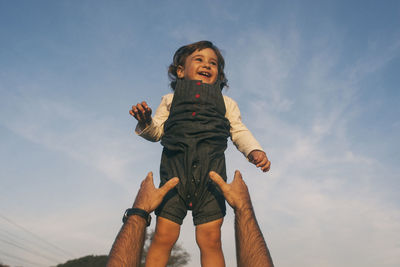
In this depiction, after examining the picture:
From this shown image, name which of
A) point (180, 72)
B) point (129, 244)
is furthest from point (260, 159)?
point (180, 72)

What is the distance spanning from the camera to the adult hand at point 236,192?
245 cm

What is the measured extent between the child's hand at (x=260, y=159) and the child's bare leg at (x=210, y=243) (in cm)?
72

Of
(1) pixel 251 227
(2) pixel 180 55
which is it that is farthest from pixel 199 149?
(2) pixel 180 55

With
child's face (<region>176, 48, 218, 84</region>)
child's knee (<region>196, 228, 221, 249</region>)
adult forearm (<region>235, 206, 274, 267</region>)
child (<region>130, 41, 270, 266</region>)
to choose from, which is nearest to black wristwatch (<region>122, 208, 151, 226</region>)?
child (<region>130, 41, 270, 266</region>)

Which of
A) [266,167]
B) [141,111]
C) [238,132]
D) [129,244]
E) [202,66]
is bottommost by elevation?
[129,244]

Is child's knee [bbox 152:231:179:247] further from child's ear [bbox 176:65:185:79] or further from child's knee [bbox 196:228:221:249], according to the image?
child's ear [bbox 176:65:185:79]

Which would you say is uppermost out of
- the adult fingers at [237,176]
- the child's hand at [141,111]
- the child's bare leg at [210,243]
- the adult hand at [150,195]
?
the child's hand at [141,111]

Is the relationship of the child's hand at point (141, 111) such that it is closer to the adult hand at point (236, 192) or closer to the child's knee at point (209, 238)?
the adult hand at point (236, 192)

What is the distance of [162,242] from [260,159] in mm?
1297

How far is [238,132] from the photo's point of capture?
3.47 m

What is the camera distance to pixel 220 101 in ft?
11.3

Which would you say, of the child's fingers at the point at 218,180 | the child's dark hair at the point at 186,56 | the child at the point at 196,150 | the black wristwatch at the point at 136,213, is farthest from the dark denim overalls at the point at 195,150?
the child's dark hair at the point at 186,56

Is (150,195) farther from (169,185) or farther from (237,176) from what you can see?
(237,176)

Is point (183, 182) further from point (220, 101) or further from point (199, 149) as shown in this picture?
point (220, 101)
